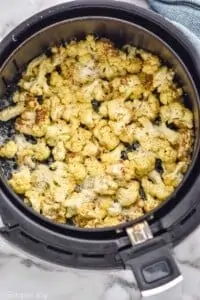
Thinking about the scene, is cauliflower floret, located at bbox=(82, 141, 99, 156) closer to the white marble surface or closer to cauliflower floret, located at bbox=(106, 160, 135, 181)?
cauliflower floret, located at bbox=(106, 160, 135, 181)

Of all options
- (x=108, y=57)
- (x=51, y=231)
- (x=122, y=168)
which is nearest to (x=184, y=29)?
(x=108, y=57)

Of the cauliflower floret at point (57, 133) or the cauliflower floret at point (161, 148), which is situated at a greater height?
the cauliflower floret at point (57, 133)

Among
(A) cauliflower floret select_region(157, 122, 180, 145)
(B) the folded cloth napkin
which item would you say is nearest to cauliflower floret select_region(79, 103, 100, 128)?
(A) cauliflower floret select_region(157, 122, 180, 145)

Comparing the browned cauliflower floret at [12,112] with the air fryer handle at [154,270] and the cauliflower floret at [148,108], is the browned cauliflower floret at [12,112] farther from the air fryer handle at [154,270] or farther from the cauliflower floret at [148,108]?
the air fryer handle at [154,270]

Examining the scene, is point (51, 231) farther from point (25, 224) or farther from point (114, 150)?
point (114, 150)

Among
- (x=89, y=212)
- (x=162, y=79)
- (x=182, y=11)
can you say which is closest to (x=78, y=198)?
(x=89, y=212)

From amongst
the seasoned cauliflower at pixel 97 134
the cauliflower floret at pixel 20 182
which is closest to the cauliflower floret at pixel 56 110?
the seasoned cauliflower at pixel 97 134

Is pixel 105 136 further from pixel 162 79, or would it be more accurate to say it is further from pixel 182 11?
pixel 182 11
